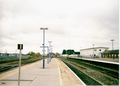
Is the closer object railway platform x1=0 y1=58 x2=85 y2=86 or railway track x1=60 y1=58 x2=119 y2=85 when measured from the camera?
railway platform x1=0 y1=58 x2=85 y2=86

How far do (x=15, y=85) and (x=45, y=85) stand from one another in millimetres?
2012

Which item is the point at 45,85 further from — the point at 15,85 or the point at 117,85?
the point at 117,85

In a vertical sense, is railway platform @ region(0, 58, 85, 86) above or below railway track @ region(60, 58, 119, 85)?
above

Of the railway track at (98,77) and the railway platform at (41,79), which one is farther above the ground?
the railway platform at (41,79)

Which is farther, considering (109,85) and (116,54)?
(116,54)

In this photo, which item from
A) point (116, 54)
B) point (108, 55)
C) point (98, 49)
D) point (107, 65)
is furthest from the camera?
point (98, 49)

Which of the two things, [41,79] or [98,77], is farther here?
[98,77]

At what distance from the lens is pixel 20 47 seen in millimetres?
6754

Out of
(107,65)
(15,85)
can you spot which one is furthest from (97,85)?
(107,65)

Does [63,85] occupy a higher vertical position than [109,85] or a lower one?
higher

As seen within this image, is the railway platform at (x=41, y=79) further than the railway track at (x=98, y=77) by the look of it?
No

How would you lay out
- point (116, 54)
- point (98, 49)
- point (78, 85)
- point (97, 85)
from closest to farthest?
point (78, 85), point (97, 85), point (116, 54), point (98, 49)

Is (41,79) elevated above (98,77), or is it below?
above

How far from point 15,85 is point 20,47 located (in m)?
2.61
